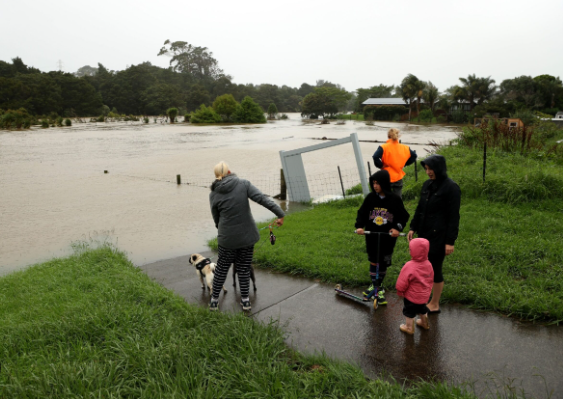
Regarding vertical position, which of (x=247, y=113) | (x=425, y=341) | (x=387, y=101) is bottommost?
(x=425, y=341)

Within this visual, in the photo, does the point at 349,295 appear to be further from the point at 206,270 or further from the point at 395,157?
the point at 395,157

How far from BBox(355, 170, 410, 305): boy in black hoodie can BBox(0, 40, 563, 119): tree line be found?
4759 centimetres

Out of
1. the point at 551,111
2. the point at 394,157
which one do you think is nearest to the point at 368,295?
the point at 394,157

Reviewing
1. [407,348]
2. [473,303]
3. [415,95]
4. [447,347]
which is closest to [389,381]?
[407,348]

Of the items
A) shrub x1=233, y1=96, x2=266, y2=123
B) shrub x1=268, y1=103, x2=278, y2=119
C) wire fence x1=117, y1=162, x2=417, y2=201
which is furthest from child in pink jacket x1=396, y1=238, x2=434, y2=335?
shrub x1=268, y1=103, x2=278, y2=119

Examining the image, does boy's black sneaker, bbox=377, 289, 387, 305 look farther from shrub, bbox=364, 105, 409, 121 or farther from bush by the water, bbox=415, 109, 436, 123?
shrub, bbox=364, 105, 409, 121

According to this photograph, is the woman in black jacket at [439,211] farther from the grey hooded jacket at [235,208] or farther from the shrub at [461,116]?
the shrub at [461,116]

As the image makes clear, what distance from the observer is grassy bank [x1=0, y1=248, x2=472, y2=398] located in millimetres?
2865

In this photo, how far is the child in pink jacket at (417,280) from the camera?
3.53m

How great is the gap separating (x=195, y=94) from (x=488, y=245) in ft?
285

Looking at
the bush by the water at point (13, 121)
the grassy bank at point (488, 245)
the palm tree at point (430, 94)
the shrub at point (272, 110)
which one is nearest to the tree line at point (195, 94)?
the palm tree at point (430, 94)

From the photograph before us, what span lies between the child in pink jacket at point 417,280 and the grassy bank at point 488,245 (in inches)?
36.9

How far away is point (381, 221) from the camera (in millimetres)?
4184

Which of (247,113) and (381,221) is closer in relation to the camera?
(381,221)
